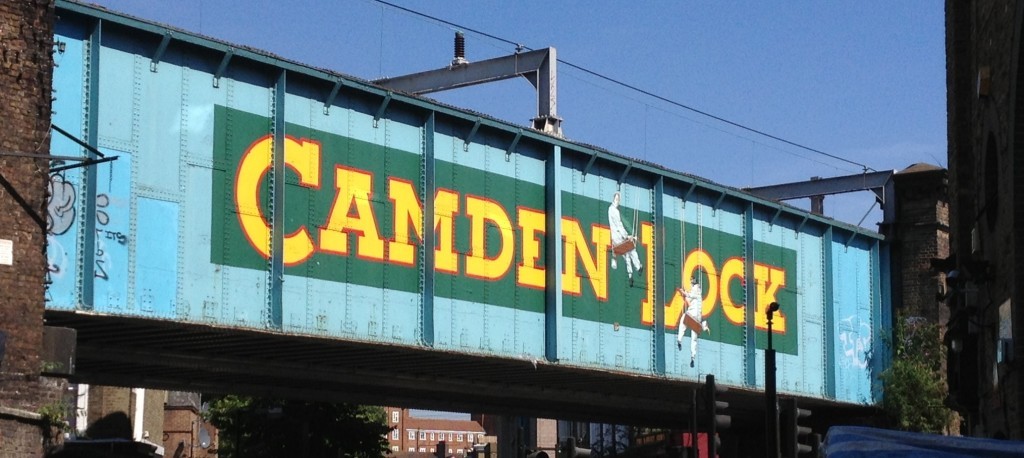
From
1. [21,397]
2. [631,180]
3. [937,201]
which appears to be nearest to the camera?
[21,397]

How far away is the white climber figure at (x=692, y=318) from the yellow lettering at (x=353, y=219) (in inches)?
373

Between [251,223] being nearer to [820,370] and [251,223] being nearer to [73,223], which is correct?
[73,223]

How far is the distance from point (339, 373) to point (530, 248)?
15.2 ft

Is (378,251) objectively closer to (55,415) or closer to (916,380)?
(55,415)

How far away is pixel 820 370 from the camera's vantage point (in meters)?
38.8

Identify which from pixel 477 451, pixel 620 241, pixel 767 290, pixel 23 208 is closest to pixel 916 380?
pixel 767 290

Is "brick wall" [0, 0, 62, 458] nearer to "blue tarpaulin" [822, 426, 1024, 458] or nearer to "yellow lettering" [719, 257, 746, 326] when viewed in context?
"blue tarpaulin" [822, 426, 1024, 458]

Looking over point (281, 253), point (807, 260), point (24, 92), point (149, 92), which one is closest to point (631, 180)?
point (807, 260)

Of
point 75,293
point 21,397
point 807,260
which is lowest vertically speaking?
point 21,397

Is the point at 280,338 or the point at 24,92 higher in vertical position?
the point at 24,92

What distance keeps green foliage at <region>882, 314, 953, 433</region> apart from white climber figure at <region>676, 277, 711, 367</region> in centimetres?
836

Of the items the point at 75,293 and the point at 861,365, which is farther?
the point at 861,365

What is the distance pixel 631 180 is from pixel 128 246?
43.6ft

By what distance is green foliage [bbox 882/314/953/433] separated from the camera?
39.5 m
